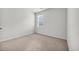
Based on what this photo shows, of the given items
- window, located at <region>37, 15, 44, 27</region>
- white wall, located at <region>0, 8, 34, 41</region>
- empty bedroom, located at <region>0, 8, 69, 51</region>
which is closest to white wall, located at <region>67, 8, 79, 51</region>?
empty bedroom, located at <region>0, 8, 69, 51</region>

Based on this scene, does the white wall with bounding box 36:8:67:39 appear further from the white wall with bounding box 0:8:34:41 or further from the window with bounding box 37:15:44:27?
the white wall with bounding box 0:8:34:41

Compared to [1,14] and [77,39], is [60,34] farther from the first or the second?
[1,14]

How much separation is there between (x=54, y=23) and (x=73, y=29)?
34 centimetres

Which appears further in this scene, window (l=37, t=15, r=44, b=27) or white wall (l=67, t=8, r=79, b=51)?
window (l=37, t=15, r=44, b=27)

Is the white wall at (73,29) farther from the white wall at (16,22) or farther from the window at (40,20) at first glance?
the white wall at (16,22)

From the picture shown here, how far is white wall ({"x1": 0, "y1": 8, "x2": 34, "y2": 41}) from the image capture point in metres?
1.39

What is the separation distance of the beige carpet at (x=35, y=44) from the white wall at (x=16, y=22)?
10 cm

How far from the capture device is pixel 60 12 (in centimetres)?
138

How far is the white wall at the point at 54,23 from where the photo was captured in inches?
54.5

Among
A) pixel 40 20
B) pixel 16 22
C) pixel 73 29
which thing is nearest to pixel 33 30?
pixel 40 20

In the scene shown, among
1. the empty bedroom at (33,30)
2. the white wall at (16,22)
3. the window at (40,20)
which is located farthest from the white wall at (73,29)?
the white wall at (16,22)

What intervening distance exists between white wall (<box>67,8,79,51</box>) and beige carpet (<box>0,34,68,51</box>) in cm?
11
